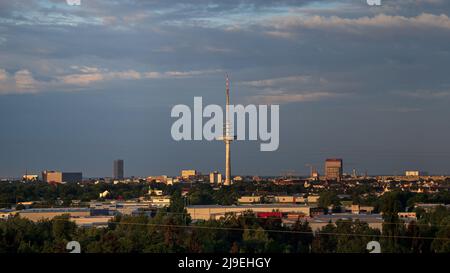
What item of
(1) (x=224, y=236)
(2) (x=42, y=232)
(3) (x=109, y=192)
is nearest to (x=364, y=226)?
(1) (x=224, y=236)

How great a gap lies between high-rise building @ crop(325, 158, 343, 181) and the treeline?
100291mm

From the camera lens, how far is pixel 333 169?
452ft

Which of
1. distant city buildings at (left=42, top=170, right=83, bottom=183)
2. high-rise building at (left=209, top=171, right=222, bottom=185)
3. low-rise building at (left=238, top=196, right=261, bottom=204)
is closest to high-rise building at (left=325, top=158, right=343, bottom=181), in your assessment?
high-rise building at (left=209, top=171, right=222, bottom=185)

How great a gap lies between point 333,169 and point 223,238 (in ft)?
359

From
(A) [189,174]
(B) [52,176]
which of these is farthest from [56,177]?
(A) [189,174]

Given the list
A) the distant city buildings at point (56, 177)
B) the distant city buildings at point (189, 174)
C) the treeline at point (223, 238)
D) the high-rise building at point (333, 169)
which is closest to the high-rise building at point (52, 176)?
the distant city buildings at point (56, 177)

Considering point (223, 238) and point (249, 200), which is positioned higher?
point (223, 238)

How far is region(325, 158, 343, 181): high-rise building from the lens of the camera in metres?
136

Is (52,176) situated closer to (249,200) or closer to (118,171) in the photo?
(118,171)

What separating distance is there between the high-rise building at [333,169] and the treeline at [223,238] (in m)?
100

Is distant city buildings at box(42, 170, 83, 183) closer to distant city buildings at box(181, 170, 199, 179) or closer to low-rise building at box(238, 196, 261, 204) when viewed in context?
distant city buildings at box(181, 170, 199, 179)

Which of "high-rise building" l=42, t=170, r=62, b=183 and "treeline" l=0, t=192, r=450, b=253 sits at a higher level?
"treeline" l=0, t=192, r=450, b=253

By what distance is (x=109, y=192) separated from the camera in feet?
283

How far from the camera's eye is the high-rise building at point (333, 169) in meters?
136
